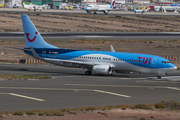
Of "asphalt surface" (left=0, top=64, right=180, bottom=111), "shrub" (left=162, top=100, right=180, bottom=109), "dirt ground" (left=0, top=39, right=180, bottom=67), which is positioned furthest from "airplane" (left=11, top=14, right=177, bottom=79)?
"shrub" (left=162, top=100, right=180, bottom=109)

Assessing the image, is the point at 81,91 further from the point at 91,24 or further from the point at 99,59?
the point at 91,24

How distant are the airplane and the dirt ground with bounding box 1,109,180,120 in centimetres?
2263

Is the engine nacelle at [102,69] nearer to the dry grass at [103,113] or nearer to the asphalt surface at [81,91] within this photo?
the asphalt surface at [81,91]

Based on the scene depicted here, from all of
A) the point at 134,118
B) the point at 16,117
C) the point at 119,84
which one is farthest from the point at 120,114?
the point at 119,84

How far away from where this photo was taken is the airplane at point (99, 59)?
174 feet

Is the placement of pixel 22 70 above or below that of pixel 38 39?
below

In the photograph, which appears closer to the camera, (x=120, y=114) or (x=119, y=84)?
(x=120, y=114)

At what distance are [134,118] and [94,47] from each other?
63.8 metres

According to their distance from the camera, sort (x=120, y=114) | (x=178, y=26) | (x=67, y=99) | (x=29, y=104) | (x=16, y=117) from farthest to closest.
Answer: (x=178, y=26) < (x=67, y=99) < (x=29, y=104) < (x=120, y=114) < (x=16, y=117)

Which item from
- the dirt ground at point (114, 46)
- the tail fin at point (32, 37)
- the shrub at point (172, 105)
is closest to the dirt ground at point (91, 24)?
the dirt ground at point (114, 46)

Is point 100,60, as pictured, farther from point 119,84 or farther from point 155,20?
point 155,20

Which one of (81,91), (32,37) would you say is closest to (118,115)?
(81,91)

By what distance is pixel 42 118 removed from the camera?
2688 cm

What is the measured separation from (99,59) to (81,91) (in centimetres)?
1610
